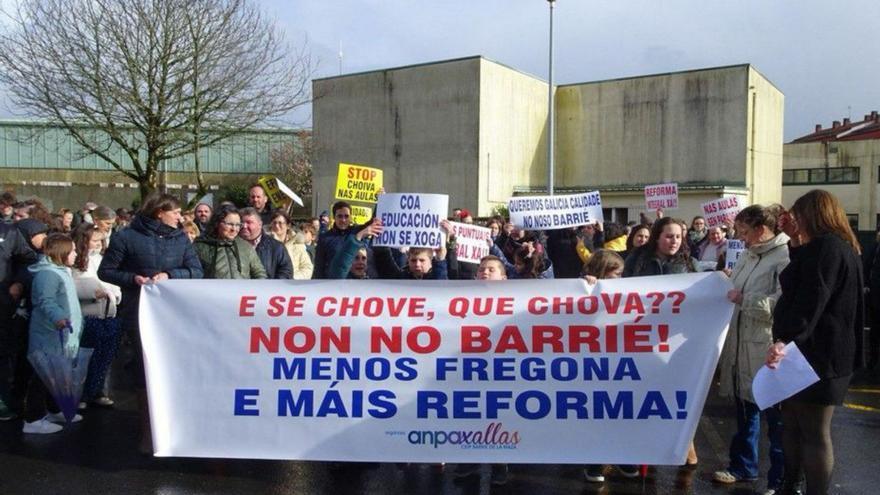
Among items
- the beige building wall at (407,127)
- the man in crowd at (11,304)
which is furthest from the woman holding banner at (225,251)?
the beige building wall at (407,127)

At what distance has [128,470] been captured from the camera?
17.6 feet

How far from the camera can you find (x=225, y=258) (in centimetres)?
580

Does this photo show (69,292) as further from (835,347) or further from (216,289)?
(835,347)

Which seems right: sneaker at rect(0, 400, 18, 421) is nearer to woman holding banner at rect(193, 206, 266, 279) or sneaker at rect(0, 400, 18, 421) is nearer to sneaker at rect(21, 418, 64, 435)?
sneaker at rect(21, 418, 64, 435)

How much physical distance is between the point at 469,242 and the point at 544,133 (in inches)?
1316

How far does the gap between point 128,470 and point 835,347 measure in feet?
14.4

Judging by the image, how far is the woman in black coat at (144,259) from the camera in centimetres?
546

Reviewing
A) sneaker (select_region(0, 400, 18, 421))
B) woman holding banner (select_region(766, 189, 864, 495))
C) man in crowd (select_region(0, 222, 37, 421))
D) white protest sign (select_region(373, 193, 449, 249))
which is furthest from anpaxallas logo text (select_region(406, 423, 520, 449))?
sneaker (select_region(0, 400, 18, 421))

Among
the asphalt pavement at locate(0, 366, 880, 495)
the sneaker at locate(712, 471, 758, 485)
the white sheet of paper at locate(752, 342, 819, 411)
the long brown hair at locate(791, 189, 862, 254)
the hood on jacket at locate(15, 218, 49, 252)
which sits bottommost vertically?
the asphalt pavement at locate(0, 366, 880, 495)

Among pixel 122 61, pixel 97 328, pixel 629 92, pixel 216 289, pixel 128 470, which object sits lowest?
pixel 128 470

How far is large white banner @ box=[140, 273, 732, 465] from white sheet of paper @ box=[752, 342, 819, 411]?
550 millimetres

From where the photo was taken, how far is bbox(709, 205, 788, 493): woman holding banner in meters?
4.77

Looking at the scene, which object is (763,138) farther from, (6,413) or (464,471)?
(6,413)

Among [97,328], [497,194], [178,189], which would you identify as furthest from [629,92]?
[97,328]
